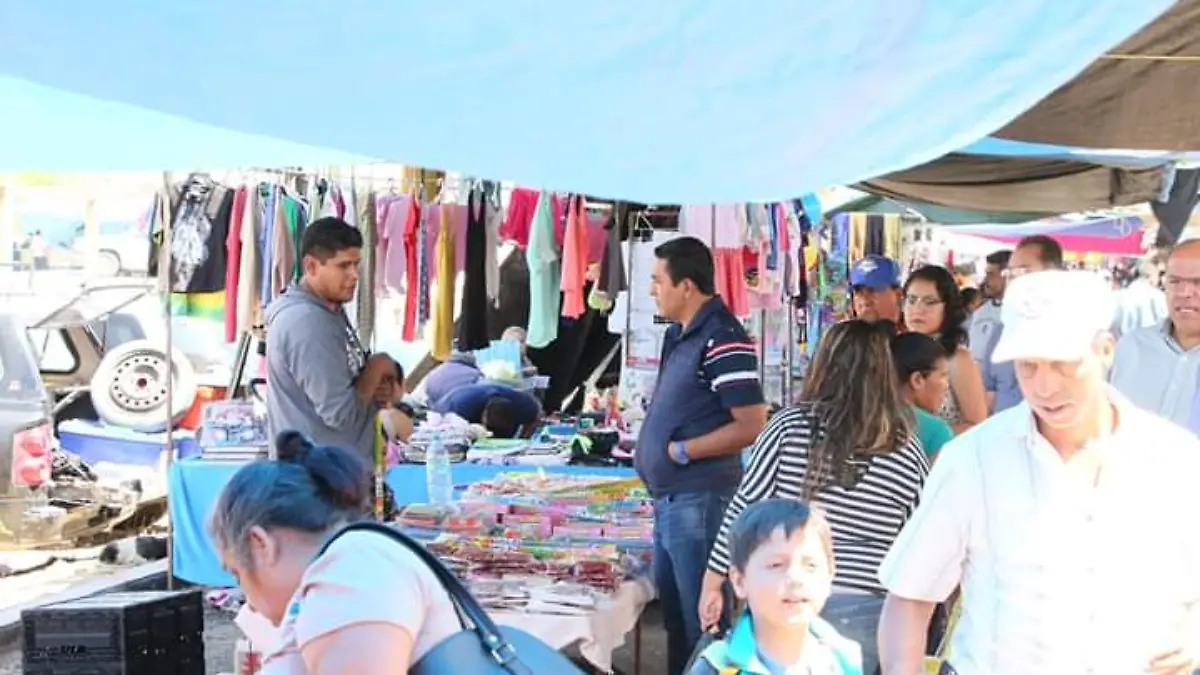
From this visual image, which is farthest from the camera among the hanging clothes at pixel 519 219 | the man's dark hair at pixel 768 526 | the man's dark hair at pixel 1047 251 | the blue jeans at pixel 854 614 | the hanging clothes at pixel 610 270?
the hanging clothes at pixel 519 219

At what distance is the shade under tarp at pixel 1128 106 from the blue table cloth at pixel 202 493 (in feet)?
11.5

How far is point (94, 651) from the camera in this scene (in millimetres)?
4832

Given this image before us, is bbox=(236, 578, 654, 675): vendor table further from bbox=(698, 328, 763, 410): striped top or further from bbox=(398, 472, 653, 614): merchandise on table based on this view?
bbox=(698, 328, 763, 410): striped top

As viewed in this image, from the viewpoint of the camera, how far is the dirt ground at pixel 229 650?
246 inches

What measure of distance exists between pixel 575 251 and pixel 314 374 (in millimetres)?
3471

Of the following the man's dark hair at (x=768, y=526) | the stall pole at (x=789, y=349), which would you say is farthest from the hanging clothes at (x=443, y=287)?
the man's dark hair at (x=768, y=526)

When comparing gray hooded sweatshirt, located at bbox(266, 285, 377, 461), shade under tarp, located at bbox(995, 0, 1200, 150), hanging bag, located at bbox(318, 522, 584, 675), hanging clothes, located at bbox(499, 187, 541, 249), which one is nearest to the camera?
hanging bag, located at bbox(318, 522, 584, 675)

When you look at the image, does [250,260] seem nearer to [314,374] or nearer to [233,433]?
[233,433]

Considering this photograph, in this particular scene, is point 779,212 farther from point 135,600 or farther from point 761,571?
point 761,571

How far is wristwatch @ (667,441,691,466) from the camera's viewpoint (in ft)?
15.1

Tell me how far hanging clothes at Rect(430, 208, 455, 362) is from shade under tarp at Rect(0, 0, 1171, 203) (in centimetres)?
610

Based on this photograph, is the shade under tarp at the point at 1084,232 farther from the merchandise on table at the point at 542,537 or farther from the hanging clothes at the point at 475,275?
the merchandise on table at the point at 542,537

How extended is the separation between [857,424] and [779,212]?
5.10 m

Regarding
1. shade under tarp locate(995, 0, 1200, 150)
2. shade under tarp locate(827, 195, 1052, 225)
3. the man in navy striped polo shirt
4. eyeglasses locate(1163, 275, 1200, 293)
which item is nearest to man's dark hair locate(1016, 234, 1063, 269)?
eyeglasses locate(1163, 275, 1200, 293)
